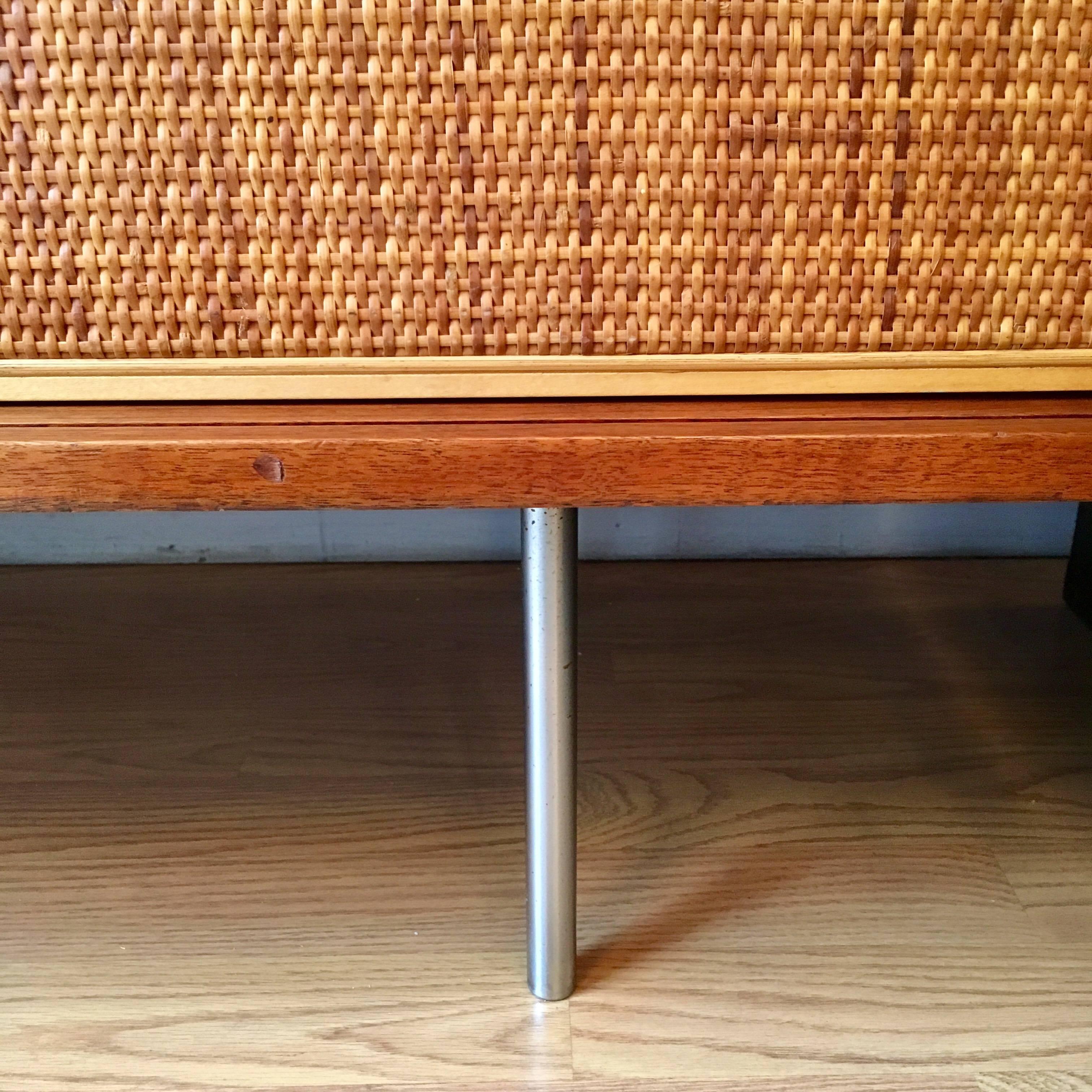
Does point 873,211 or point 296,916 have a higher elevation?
point 873,211

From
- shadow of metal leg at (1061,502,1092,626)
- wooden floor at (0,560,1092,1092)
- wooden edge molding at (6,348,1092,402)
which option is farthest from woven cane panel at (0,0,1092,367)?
shadow of metal leg at (1061,502,1092,626)

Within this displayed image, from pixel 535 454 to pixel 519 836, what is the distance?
1.14ft

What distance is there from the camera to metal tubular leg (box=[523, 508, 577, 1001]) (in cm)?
43

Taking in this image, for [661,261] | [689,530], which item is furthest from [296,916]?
[689,530]

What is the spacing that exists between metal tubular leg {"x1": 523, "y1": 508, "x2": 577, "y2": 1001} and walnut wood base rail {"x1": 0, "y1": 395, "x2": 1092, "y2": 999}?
0.06 m

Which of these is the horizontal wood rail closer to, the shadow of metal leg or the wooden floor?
the wooden floor

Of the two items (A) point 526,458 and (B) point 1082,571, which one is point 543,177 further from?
(B) point 1082,571

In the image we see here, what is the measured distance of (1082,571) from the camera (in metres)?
0.90

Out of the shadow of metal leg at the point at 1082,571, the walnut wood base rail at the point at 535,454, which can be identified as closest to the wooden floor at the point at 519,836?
the shadow of metal leg at the point at 1082,571

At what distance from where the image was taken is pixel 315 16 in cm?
31

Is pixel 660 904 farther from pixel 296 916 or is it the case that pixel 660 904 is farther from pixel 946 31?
pixel 946 31

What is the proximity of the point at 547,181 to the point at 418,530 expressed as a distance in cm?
66

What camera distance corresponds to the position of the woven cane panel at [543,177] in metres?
0.32

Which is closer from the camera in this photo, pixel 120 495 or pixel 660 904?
pixel 120 495
